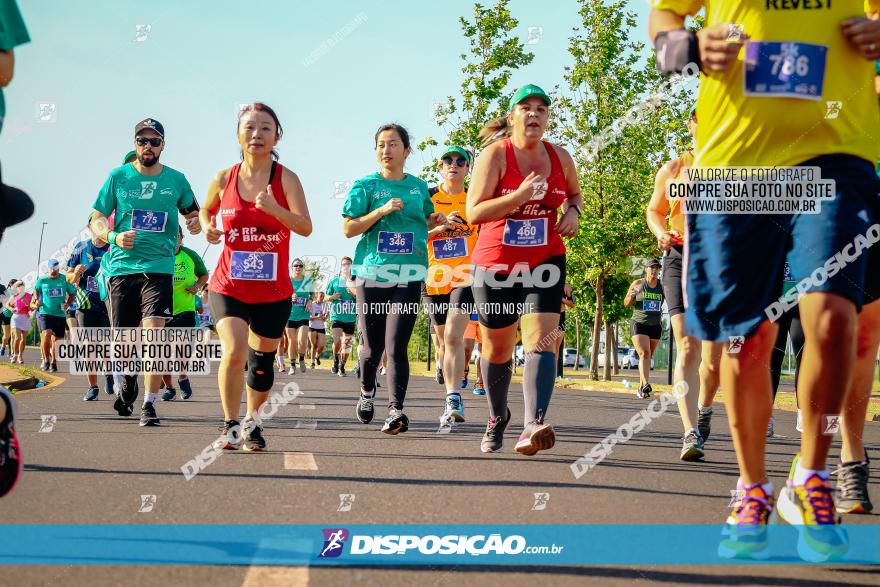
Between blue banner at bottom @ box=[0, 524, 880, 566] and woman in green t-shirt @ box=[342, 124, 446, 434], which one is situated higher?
woman in green t-shirt @ box=[342, 124, 446, 434]

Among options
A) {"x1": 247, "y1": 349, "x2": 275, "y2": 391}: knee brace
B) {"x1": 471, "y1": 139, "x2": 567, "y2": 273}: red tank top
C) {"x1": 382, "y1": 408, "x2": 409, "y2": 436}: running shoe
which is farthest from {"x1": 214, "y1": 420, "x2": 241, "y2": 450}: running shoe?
{"x1": 471, "y1": 139, "x2": 567, "y2": 273}: red tank top

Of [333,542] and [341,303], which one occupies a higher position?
[341,303]

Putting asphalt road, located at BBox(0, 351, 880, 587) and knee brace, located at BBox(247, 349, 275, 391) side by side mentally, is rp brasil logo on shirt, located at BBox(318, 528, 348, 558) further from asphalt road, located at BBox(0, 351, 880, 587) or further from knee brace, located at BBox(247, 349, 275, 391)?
knee brace, located at BBox(247, 349, 275, 391)

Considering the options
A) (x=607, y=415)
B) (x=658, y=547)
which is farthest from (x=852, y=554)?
(x=607, y=415)

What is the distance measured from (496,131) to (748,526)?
14.9 ft

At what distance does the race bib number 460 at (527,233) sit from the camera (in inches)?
265

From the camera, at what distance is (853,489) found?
4672 mm

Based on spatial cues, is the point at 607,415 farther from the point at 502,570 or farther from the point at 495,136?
the point at 502,570

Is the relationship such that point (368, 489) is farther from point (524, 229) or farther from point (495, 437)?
point (524, 229)

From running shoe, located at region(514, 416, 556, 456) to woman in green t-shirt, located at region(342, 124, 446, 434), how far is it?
248 cm

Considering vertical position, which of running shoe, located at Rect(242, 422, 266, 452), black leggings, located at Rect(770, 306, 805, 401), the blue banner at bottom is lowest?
running shoe, located at Rect(242, 422, 266, 452)

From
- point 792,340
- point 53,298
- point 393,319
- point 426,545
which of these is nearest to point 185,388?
point 393,319

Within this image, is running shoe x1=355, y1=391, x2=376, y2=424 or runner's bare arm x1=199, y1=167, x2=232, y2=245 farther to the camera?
running shoe x1=355, y1=391, x2=376, y2=424

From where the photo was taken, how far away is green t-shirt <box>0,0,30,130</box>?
11.8 ft
